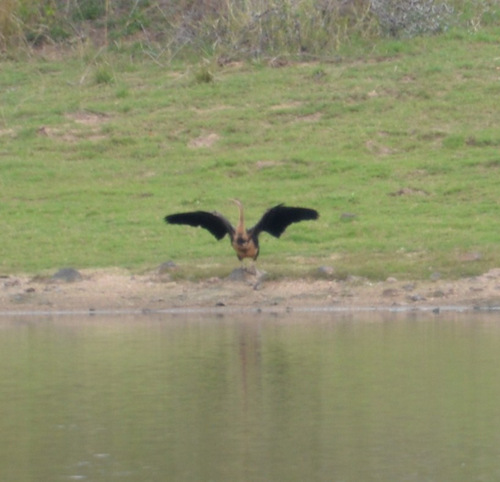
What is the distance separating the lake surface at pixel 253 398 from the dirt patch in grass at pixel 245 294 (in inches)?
22.6

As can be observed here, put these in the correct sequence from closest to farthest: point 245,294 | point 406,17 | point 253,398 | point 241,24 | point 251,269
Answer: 1. point 253,398
2. point 245,294
3. point 251,269
4. point 241,24
5. point 406,17

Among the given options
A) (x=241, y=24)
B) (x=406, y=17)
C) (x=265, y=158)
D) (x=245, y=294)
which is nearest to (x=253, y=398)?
(x=245, y=294)

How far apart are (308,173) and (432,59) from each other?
4748 millimetres

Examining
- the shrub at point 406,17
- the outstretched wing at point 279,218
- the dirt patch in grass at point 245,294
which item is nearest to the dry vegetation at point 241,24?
the shrub at point 406,17

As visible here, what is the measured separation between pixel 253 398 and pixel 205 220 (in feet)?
16.0

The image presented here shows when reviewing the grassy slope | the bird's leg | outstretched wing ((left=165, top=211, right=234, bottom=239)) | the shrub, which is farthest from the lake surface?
the shrub

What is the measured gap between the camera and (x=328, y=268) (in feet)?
45.4

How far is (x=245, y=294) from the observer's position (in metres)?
13.6

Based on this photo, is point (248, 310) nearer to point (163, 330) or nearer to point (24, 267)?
point (163, 330)

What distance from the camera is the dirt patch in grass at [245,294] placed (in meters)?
13.2

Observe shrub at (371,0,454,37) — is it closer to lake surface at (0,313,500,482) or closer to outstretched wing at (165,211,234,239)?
outstretched wing at (165,211,234,239)

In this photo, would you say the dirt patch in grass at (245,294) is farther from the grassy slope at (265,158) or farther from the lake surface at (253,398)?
the lake surface at (253,398)

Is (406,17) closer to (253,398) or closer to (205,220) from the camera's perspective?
(205,220)

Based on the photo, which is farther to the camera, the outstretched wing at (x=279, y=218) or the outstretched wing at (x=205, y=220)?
the outstretched wing at (x=205, y=220)
